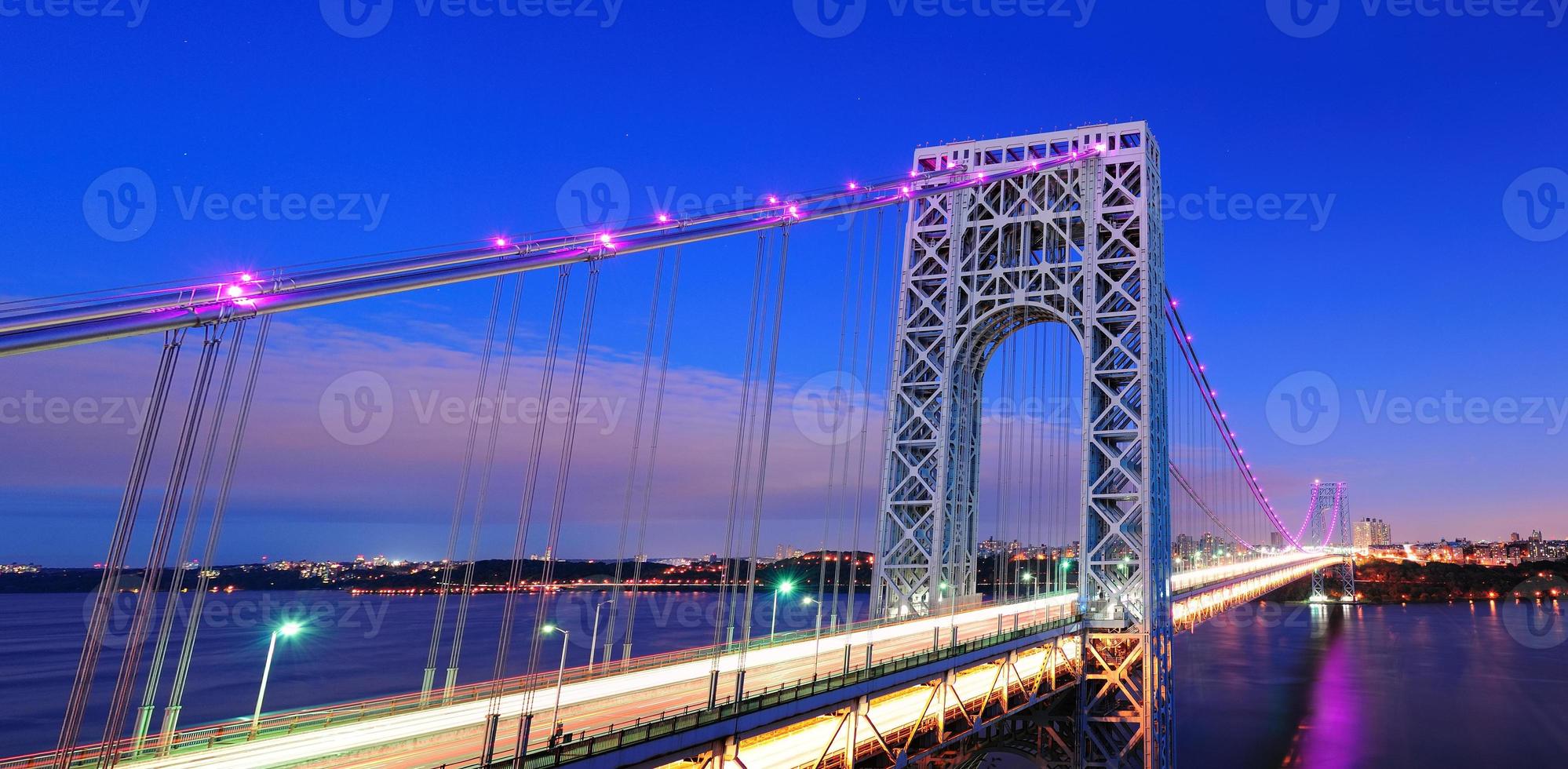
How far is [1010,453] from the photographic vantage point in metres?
39.6

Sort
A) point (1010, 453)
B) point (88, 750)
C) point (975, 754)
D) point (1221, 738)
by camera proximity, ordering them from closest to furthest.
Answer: point (88, 750)
point (975, 754)
point (1010, 453)
point (1221, 738)

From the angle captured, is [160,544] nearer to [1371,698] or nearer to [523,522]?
[523,522]

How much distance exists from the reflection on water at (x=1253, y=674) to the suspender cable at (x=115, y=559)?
1765 inches

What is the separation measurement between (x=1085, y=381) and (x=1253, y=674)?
61.9 m

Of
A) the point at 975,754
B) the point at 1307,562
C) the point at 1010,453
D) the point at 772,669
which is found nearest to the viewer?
the point at 772,669

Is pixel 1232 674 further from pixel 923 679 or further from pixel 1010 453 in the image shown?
pixel 923 679

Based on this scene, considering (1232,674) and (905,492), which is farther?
(1232,674)

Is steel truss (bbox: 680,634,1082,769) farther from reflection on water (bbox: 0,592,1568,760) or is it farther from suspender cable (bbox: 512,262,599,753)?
reflection on water (bbox: 0,592,1568,760)

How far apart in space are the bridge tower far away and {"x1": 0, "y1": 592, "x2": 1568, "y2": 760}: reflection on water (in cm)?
1942

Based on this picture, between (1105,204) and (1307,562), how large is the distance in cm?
10507

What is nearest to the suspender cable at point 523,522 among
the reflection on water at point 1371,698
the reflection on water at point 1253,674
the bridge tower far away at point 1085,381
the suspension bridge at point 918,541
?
the suspension bridge at point 918,541

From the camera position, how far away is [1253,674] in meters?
76.7

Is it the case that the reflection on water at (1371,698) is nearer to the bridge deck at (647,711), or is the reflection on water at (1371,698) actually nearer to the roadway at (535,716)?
the bridge deck at (647,711)

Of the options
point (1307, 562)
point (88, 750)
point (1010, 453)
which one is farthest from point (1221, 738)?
point (1307, 562)
